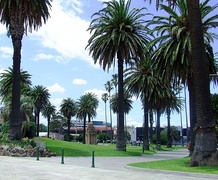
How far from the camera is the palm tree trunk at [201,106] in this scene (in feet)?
59.6

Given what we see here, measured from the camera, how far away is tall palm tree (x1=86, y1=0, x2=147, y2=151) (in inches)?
1476

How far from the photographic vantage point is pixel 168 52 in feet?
89.4

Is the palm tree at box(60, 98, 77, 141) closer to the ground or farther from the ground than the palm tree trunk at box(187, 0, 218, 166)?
farther from the ground

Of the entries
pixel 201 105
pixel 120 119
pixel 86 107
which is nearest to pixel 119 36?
pixel 120 119

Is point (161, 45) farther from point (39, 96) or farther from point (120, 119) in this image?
point (39, 96)

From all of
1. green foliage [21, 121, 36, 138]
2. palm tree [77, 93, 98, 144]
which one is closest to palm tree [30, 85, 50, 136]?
palm tree [77, 93, 98, 144]

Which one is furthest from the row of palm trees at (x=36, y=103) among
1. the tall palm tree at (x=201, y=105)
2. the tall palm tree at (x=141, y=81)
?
the tall palm tree at (x=201, y=105)

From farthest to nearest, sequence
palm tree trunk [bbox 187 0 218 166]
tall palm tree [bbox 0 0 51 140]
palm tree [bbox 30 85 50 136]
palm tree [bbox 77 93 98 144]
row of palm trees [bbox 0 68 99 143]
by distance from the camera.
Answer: palm tree [bbox 77 93 98 144] → palm tree [bbox 30 85 50 136] → row of palm trees [bbox 0 68 99 143] → tall palm tree [bbox 0 0 51 140] → palm tree trunk [bbox 187 0 218 166]

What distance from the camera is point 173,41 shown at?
27.5 m

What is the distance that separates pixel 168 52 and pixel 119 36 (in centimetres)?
1086

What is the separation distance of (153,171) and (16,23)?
70.9 ft

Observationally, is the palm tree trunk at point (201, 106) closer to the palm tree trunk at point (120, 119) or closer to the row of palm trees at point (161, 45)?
the row of palm trees at point (161, 45)

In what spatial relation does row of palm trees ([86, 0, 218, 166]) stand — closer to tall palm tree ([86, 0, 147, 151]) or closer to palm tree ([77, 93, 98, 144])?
tall palm tree ([86, 0, 147, 151])

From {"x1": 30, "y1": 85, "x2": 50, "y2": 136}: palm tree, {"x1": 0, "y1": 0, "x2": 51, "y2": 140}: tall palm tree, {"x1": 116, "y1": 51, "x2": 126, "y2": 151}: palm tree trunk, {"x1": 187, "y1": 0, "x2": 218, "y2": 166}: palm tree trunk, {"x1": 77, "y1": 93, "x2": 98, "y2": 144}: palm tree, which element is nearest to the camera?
{"x1": 187, "y1": 0, "x2": 218, "y2": 166}: palm tree trunk
